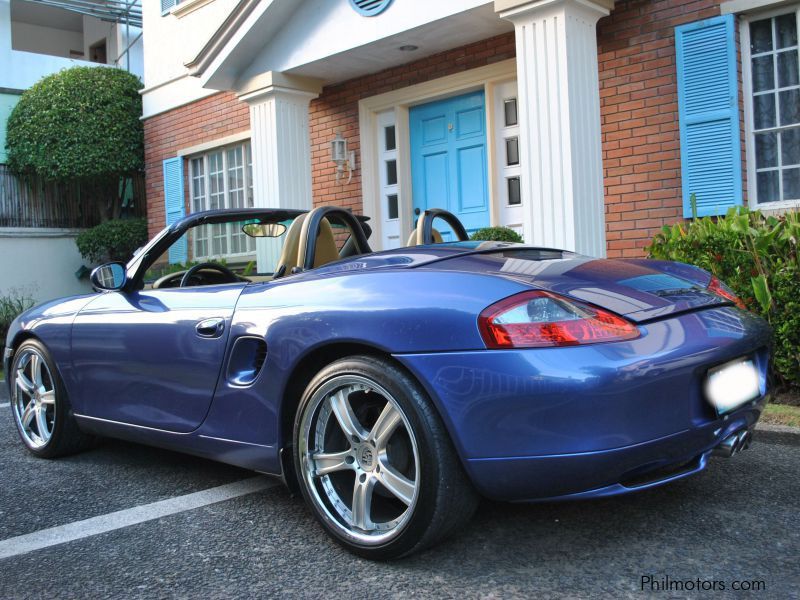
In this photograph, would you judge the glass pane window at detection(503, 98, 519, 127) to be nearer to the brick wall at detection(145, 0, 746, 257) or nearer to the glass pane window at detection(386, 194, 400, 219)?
the brick wall at detection(145, 0, 746, 257)

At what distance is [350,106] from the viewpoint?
32.0 ft

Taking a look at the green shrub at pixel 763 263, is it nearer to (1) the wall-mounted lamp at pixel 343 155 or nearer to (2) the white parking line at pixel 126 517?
(2) the white parking line at pixel 126 517

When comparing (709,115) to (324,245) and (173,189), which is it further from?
(173,189)

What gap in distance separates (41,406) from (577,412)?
9.98 feet

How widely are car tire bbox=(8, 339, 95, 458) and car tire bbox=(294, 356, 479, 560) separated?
5.97ft

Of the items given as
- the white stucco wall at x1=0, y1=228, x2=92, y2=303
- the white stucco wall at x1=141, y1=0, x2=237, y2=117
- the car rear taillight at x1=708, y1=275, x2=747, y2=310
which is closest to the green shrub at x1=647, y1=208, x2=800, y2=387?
the car rear taillight at x1=708, y1=275, x2=747, y2=310

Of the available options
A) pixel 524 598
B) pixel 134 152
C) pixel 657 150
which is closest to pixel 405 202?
pixel 657 150

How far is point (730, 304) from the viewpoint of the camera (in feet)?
9.36

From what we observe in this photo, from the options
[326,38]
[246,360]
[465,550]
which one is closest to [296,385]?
[246,360]

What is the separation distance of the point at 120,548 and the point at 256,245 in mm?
1592

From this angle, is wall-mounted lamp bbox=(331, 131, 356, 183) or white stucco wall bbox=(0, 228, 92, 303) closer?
wall-mounted lamp bbox=(331, 131, 356, 183)

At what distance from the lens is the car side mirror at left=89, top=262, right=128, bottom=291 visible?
12.1 feet

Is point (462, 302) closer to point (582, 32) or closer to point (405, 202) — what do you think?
point (582, 32)

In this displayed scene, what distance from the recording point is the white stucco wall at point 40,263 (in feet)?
45.5
